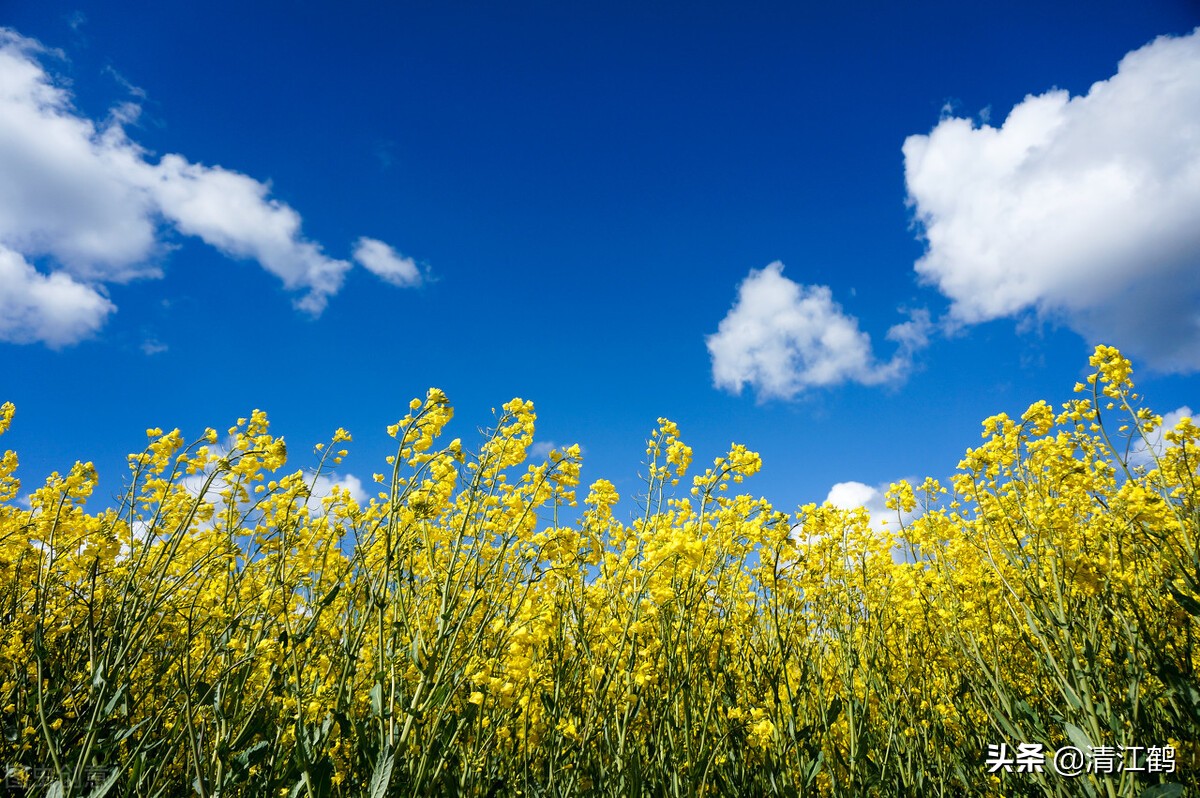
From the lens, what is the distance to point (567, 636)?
3.22 metres

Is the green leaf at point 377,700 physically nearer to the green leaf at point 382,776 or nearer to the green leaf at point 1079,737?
the green leaf at point 382,776

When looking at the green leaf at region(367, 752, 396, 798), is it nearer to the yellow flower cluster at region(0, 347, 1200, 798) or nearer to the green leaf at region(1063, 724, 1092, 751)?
the yellow flower cluster at region(0, 347, 1200, 798)

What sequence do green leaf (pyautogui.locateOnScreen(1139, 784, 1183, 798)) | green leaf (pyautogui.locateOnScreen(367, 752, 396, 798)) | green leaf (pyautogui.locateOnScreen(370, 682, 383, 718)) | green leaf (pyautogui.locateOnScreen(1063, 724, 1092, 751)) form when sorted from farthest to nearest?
green leaf (pyautogui.locateOnScreen(1063, 724, 1092, 751)) < green leaf (pyautogui.locateOnScreen(1139, 784, 1183, 798)) < green leaf (pyautogui.locateOnScreen(370, 682, 383, 718)) < green leaf (pyautogui.locateOnScreen(367, 752, 396, 798))

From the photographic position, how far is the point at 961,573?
3.96 meters

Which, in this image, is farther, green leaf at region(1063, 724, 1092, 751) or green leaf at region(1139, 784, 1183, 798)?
green leaf at region(1063, 724, 1092, 751)

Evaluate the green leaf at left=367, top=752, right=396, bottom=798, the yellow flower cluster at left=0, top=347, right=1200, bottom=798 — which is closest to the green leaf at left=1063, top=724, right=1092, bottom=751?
the yellow flower cluster at left=0, top=347, right=1200, bottom=798

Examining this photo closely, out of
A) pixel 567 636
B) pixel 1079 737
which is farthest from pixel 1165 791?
pixel 567 636

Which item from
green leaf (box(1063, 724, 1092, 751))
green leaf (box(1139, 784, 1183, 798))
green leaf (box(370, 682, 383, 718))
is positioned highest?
green leaf (box(370, 682, 383, 718))

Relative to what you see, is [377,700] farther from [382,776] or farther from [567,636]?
[567,636]

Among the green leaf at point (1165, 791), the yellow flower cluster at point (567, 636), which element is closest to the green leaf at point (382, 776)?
the yellow flower cluster at point (567, 636)

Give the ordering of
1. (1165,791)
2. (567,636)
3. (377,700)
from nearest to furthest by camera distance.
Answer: (377,700) → (1165,791) → (567,636)

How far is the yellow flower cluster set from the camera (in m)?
2.18

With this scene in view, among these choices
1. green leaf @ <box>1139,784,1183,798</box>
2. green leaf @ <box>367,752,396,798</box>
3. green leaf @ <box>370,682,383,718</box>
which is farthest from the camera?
green leaf @ <box>1139,784,1183,798</box>

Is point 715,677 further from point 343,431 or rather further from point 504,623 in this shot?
point 343,431
